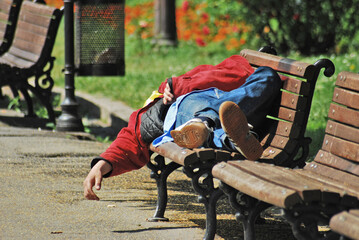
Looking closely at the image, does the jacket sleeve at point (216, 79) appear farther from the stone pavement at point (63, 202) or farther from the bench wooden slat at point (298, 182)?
the bench wooden slat at point (298, 182)

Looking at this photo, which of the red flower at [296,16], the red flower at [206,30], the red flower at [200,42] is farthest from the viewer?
the red flower at [206,30]

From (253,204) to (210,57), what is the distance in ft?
28.0

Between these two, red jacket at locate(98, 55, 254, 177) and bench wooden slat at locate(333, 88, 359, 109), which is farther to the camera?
red jacket at locate(98, 55, 254, 177)

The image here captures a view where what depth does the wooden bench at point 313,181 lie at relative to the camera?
2.88 metres

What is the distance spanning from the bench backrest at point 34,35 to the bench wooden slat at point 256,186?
433 cm

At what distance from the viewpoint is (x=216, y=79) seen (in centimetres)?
427

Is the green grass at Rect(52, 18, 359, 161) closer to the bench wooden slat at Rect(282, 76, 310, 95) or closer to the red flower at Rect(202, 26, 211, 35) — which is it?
the red flower at Rect(202, 26, 211, 35)

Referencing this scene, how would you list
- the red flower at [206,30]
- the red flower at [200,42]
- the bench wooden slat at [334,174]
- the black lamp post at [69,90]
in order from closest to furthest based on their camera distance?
1. the bench wooden slat at [334,174]
2. the black lamp post at [69,90]
3. the red flower at [200,42]
4. the red flower at [206,30]

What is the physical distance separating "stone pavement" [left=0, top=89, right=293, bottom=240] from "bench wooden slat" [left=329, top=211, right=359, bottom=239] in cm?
134

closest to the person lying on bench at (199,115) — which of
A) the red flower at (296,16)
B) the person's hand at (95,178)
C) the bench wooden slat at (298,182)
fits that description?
the person's hand at (95,178)

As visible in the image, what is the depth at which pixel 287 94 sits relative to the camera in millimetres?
4004

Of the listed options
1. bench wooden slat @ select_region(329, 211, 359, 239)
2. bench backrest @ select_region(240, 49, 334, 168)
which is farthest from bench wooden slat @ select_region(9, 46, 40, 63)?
bench wooden slat @ select_region(329, 211, 359, 239)

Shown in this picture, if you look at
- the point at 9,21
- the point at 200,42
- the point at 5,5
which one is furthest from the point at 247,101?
the point at 200,42

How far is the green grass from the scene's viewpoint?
23.9ft
